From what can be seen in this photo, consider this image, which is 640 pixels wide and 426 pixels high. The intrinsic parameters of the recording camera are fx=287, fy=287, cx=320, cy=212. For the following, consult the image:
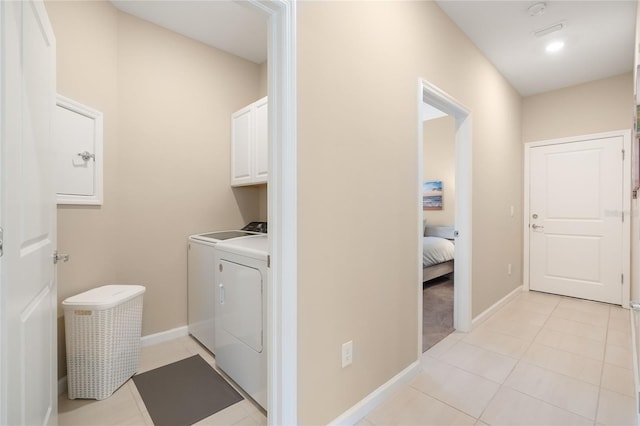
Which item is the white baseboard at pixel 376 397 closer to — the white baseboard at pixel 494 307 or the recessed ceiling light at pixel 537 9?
the white baseboard at pixel 494 307

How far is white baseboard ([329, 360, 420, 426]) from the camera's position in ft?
4.83

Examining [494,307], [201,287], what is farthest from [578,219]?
[201,287]

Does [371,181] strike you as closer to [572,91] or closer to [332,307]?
[332,307]

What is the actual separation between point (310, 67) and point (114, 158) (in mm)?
1760

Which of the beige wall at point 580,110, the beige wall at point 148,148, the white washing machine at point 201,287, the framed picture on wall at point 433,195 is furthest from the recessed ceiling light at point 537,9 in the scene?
the framed picture on wall at point 433,195

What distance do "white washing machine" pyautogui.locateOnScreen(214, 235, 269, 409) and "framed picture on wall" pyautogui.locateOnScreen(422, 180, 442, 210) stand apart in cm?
411

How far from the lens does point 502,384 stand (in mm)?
1821

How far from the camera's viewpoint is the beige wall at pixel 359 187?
133cm

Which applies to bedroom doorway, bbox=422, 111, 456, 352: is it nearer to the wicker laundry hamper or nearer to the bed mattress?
the bed mattress

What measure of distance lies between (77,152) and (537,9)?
11.4 feet

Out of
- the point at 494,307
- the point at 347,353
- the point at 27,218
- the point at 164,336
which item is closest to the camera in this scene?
the point at 27,218

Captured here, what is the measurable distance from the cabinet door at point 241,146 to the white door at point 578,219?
3679 millimetres

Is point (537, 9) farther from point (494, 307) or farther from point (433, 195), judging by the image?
point (433, 195)

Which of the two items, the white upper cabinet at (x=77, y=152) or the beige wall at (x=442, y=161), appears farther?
the beige wall at (x=442, y=161)
